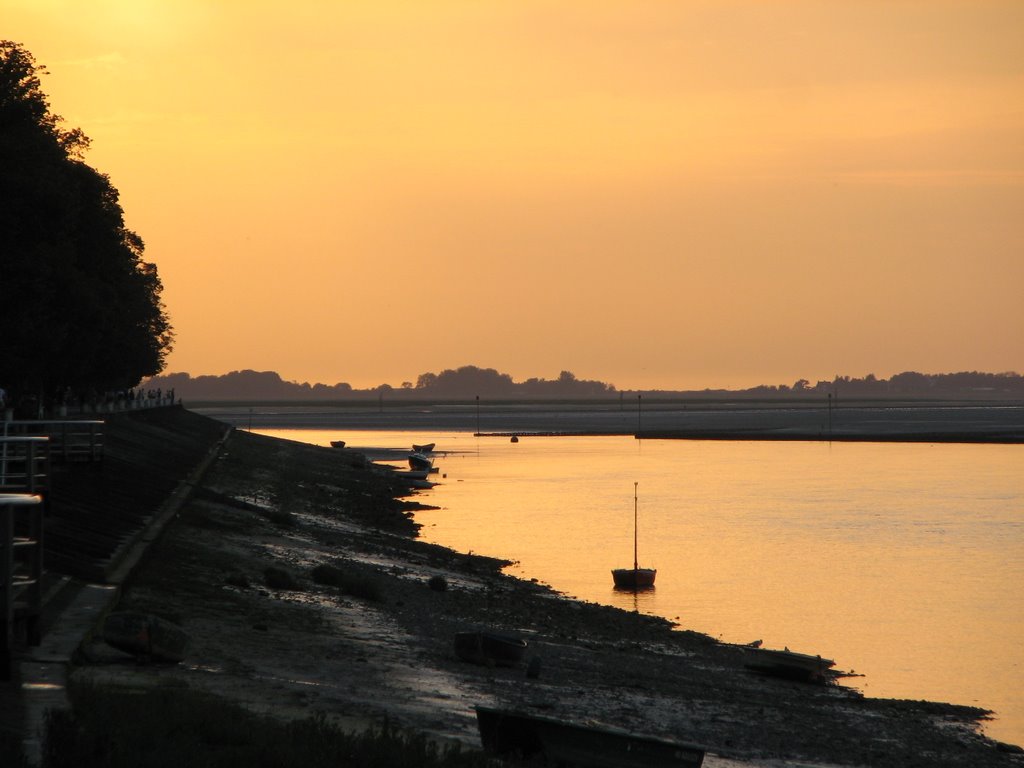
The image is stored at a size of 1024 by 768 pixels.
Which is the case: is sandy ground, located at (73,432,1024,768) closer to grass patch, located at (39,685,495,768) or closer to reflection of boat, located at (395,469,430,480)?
grass patch, located at (39,685,495,768)

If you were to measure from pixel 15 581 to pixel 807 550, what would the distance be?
51396 mm

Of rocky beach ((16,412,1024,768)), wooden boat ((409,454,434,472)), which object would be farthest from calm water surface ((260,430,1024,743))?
rocky beach ((16,412,1024,768))

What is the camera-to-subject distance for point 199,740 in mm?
15695

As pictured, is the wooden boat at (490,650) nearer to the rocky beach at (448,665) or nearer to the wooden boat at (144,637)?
the rocky beach at (448,665)

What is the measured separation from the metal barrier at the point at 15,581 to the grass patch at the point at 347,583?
17.9m

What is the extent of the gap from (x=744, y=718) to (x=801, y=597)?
23.5 m

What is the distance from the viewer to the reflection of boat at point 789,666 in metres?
33.4

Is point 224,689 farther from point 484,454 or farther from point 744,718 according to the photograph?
point 484,454

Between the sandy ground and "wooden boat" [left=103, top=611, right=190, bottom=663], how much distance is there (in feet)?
0.77

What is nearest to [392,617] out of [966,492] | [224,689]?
[224,689]

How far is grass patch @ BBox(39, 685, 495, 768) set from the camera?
13.9 metres

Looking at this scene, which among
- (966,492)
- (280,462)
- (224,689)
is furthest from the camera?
(280,462)

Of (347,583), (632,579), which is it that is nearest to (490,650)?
(347,583)

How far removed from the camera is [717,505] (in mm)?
92062
